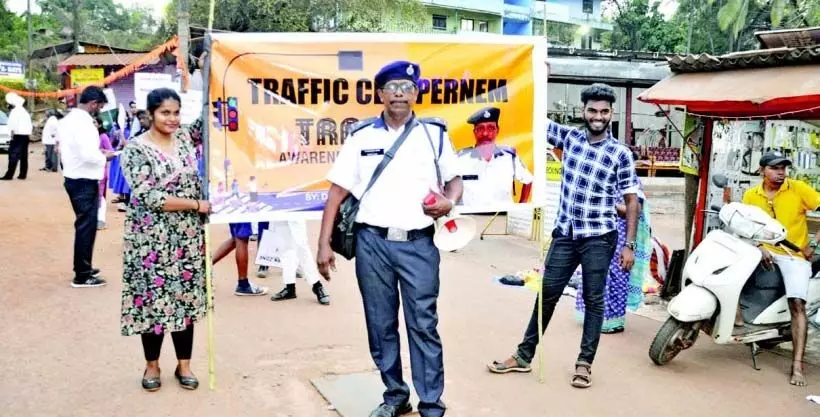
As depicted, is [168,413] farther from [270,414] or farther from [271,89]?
[271,89]

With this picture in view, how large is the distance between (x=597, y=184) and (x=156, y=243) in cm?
251

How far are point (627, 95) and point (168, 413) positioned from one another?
14778mm

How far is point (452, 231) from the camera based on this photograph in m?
3.71

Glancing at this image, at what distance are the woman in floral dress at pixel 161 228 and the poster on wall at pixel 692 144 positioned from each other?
4.73m

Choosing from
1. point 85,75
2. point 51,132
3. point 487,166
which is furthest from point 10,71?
point 487,166

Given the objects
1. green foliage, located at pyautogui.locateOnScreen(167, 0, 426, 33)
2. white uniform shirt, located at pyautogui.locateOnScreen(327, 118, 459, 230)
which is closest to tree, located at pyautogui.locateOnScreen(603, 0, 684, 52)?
green foliage, located at pyautogui.locateOnScreen(167, 0, 426, 33)

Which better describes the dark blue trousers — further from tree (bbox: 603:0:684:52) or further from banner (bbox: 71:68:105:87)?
tree (bbox: 603:0:684:52)

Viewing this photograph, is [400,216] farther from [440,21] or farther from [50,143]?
[440,21]

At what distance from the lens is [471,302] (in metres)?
6.73

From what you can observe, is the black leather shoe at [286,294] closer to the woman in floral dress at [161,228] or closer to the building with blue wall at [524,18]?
the woman in floral dress at [161,228]

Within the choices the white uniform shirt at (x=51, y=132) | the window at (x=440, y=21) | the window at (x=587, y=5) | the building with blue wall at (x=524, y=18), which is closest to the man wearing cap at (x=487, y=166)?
the white uniform shirt at (x=51, y=132)

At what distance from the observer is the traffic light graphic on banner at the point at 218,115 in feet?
13.8

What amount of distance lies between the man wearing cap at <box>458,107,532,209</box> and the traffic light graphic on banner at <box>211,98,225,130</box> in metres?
1.38

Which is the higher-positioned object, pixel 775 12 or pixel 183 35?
pixel 775 12
